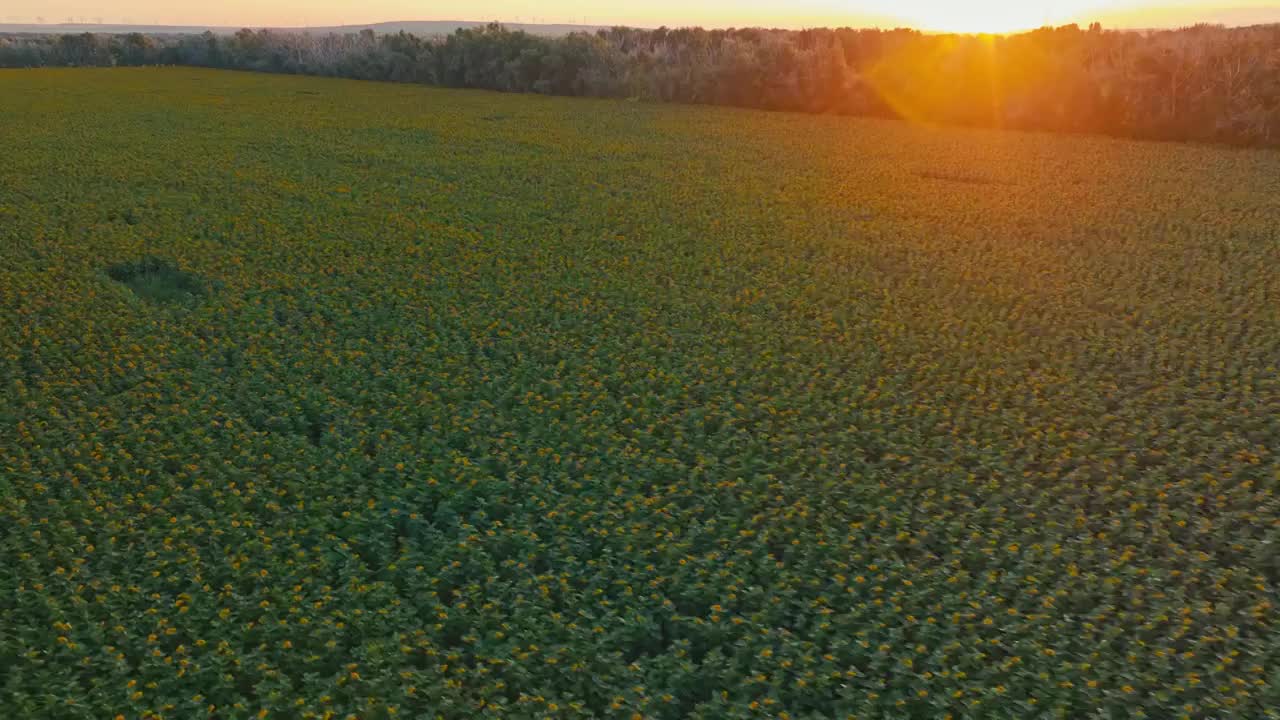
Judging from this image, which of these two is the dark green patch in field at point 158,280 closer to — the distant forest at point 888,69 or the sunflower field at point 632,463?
the sunflower field at point 632,463

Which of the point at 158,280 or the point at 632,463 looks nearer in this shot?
the point at 632,463

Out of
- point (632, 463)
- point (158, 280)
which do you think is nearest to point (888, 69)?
point (158, 280)

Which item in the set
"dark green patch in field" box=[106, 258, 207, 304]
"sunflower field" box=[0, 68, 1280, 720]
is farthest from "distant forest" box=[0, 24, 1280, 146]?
"dark green patch in field" box=[106, 258, 207, 304]

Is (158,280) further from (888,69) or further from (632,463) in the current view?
(888,69)

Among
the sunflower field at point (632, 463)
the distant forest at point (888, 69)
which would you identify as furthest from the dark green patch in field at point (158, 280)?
the distant forest at point (888, 69)

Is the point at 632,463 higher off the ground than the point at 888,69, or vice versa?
the point at 888,69

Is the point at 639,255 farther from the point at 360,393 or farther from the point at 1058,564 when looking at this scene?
the point at 1058,564

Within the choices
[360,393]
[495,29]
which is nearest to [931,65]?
[495,29]
